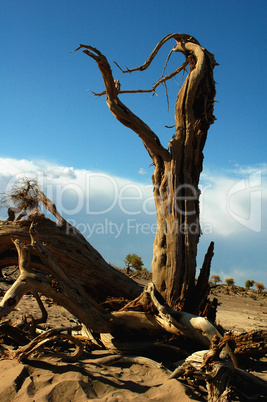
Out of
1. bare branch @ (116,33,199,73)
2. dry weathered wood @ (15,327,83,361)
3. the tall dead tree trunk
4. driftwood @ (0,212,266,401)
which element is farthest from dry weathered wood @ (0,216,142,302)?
bare branch @ (116,33,199,73)

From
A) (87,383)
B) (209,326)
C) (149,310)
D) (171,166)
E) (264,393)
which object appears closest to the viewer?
(87,383)

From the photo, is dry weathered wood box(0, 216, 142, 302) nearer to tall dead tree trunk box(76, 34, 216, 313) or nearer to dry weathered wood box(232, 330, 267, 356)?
tall dead tree trunk box(76, 34, 216, 313)

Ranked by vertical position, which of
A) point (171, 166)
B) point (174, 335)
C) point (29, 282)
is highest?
point (171, 166)

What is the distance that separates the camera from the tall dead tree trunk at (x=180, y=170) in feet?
19.9

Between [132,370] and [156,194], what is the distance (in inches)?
131

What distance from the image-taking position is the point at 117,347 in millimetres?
4852

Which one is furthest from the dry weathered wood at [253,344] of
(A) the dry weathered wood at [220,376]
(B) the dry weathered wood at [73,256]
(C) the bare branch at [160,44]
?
(C) the bare branch at [160,44]

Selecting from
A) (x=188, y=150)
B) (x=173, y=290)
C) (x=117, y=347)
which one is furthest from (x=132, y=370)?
(x=188, y=150)

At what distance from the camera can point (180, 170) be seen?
6555mm

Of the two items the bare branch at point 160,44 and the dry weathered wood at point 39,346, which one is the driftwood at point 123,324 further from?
the bare branch at point 160,44

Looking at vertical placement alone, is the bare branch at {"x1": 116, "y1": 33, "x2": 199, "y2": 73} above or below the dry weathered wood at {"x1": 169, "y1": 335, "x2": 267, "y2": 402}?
above

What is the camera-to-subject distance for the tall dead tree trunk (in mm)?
6052

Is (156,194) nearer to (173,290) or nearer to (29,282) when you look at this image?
(173,290)

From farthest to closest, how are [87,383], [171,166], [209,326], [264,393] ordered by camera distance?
[171,166]
[209,326]
[264,393]
[87,383]
